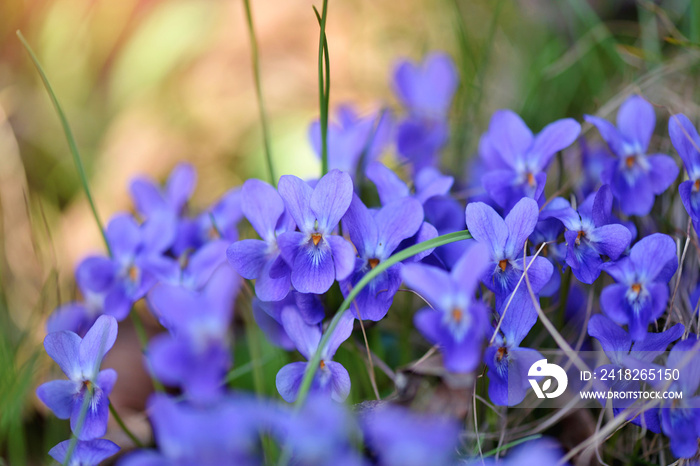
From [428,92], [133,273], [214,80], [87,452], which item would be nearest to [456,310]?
[87,452]

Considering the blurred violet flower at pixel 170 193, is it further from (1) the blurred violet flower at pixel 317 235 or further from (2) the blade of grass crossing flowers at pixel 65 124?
(1) the blurred violet flower at pixel 317 235

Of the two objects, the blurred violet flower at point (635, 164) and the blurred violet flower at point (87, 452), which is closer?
the blurred violet flower at point (87, 452)

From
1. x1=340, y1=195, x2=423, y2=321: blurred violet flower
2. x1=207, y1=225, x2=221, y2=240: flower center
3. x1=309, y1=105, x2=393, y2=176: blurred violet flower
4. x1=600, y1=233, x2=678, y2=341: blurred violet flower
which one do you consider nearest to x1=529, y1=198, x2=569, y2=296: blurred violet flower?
x1=600, y1=233, x2=678, y2=341: blurred violet flower

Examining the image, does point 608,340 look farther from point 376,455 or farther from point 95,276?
point 95,276

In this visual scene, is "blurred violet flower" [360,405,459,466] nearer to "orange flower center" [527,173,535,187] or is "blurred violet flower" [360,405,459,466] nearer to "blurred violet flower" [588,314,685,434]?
"blurred violet flower" [588,314,685,434]

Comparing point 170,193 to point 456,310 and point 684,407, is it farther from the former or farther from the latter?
point 684,407

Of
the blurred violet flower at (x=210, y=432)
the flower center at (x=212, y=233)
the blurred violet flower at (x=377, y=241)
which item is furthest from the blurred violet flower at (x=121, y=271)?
the blurred violet flower at (x=210, y=432)
